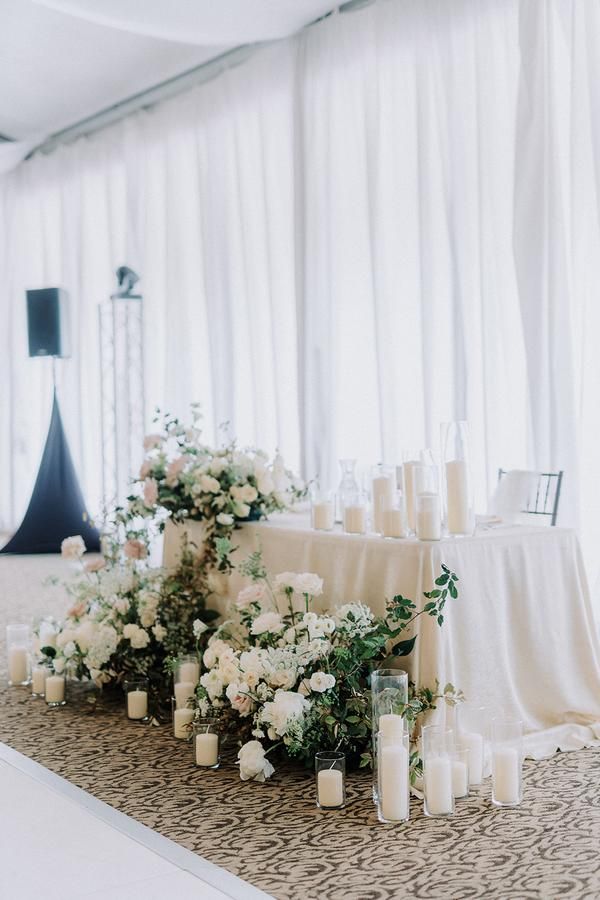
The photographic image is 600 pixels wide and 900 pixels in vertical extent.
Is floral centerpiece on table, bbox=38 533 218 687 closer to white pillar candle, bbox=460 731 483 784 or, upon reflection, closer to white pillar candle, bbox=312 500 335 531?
white pillar candle, bbox=312 500 335 531

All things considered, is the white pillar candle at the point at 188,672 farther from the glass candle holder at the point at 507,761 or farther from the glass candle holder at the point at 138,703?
the glass candle holder at the point at 507,761

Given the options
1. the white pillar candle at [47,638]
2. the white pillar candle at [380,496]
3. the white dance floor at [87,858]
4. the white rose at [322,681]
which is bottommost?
the white dance floor at [87,858]

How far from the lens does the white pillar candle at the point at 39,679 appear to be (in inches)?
176

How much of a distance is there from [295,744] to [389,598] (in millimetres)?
542

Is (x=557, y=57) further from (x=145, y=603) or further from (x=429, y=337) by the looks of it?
(x=145, y=603)

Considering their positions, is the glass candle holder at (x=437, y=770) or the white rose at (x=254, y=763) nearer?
the glass candle holder at (x=437, y=770)

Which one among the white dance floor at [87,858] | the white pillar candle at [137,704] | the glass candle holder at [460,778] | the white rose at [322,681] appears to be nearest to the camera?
the white dance floor at [87,858]

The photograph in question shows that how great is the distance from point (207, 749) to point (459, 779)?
806 mm

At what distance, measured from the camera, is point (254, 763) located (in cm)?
325

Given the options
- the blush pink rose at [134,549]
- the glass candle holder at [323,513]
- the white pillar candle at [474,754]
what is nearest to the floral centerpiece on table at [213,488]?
the blush pink rose at [134,549]

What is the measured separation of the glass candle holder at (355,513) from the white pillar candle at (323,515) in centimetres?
13

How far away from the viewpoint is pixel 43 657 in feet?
15.5

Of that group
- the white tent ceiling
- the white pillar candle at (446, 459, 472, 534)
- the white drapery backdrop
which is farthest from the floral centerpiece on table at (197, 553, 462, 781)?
the white tent ceiling

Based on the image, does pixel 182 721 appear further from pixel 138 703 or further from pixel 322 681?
pixel 322 681
